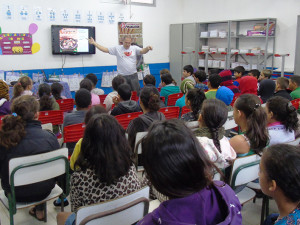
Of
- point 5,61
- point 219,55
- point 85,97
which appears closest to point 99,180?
point 85,97

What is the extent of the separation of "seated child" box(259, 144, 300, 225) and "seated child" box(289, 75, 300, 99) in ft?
11.3

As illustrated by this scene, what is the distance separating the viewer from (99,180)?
1.64 meters

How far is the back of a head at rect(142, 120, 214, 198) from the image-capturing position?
95cm

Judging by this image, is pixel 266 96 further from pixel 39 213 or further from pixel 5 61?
pixel 5 61

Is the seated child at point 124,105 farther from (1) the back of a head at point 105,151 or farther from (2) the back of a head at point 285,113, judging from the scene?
(1) the back of a head at point 105,151

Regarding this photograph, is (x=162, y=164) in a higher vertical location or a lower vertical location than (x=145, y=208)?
higher

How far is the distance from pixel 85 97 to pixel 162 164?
2418mm

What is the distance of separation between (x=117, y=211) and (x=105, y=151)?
362mm

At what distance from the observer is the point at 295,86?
4535 mm

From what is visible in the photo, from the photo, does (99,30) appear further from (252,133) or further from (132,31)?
(252,133)

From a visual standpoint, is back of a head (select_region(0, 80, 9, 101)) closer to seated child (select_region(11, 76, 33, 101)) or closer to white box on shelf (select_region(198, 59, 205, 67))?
seated child (select_region(11, 76, 33, 101))

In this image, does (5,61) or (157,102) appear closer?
(157,102)

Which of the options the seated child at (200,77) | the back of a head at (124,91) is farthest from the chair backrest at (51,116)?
the seated child at (200,77)

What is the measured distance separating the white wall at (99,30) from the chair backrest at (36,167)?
16.2ft
